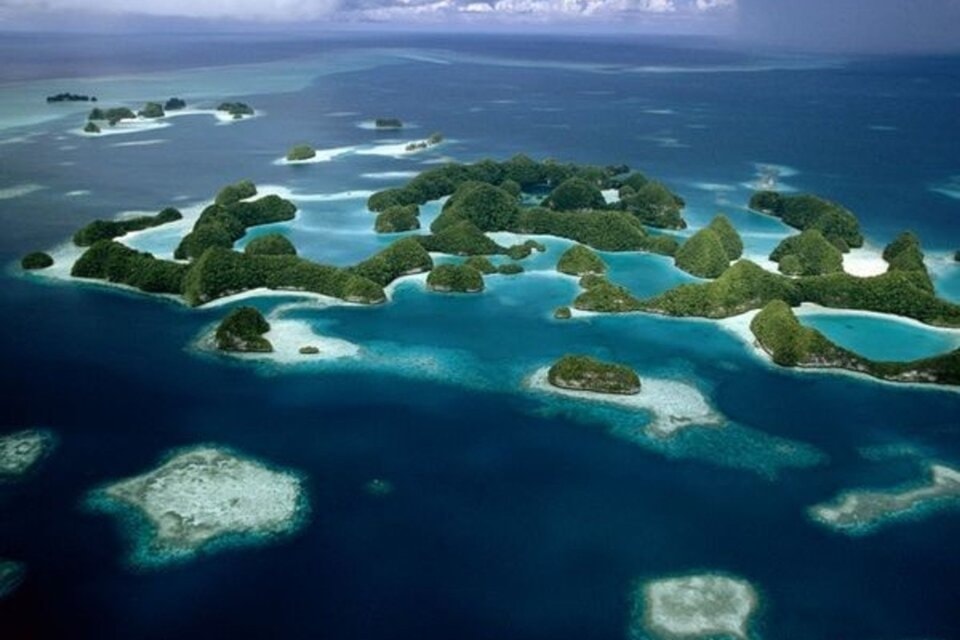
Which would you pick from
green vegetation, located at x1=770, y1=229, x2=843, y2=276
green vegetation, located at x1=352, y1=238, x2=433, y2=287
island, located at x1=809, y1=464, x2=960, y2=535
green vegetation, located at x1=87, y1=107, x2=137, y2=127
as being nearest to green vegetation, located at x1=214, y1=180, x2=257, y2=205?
green vegetation, located at x1=352, y1=238, x2=433, y2=287

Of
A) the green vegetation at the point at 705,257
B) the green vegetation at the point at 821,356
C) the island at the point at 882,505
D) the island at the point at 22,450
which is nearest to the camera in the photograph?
the island at the point at 882,505

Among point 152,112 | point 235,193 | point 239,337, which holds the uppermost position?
point 235,193

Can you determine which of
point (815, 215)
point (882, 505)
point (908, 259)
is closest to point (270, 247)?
point (882, 505)

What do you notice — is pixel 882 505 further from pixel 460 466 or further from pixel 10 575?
pixel 10 575

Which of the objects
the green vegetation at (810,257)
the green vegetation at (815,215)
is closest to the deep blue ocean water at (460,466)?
the green vegetation at (815,215)

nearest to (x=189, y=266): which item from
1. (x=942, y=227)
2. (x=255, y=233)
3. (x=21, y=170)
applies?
(x=255, y=233)

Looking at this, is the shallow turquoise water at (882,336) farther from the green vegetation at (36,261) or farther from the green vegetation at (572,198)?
the green vegetation at (36,261)

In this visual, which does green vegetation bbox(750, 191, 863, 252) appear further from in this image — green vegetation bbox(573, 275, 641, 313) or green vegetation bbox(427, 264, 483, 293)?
green vegetation bbox(427, 264, 483, 293)
